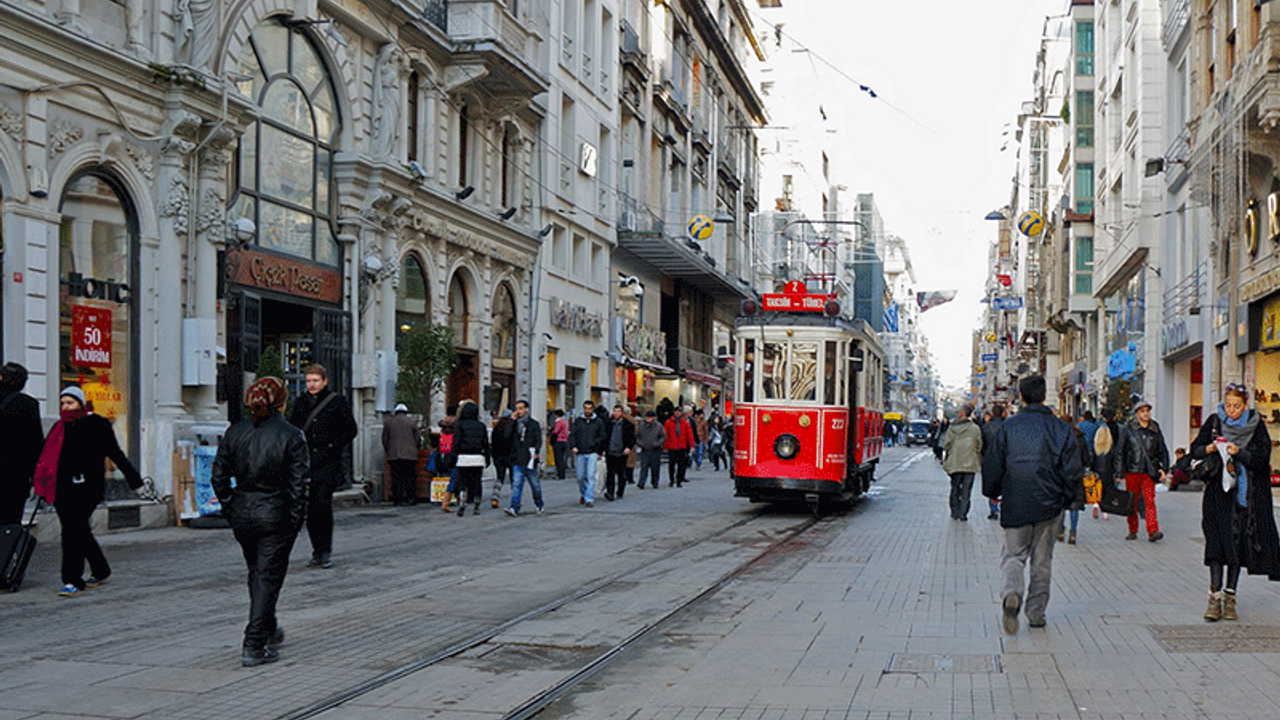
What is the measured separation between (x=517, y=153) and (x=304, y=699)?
2567 centimetres

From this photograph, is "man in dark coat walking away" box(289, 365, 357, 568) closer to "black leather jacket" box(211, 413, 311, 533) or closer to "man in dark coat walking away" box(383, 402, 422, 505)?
"black leather jacket" box(211, 413, 311, 533)

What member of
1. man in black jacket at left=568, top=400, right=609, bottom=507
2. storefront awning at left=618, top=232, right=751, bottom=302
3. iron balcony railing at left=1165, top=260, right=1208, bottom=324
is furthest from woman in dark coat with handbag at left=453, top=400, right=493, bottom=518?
storefront awning at left=618, top=232, right=751, bottom=302

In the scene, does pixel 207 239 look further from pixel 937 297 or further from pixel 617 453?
pixel 937 297

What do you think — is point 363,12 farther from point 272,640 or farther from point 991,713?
point 991,713

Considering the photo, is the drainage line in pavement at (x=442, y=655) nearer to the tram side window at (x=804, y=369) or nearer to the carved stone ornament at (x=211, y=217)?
the tram side window at (x=804, y=369)

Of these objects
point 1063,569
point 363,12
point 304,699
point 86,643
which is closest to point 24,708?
point 304,699

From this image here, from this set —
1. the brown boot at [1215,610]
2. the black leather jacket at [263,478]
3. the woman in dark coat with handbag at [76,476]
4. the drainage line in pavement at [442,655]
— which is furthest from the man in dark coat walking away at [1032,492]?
the woman in dark coat with handbag at [76,476]

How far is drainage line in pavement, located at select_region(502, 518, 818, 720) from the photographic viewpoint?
270 inches

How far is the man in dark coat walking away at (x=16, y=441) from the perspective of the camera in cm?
1096

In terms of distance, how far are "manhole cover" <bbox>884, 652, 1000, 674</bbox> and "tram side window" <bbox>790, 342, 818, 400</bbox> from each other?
11.7 meters

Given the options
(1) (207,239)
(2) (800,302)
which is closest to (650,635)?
(1) (207,239)

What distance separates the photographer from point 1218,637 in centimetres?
898

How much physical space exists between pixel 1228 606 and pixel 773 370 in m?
10.8

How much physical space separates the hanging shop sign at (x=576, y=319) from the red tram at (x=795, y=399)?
14250 millimetres
